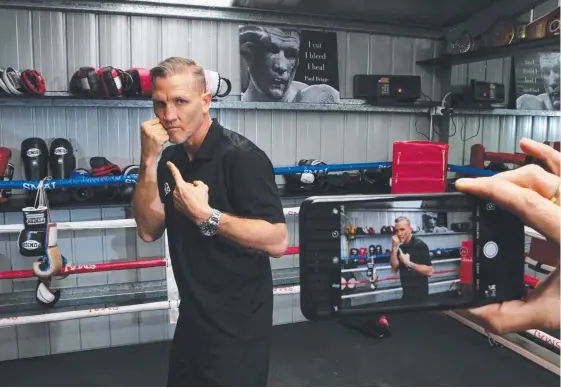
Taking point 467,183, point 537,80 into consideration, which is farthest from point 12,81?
point 537,80

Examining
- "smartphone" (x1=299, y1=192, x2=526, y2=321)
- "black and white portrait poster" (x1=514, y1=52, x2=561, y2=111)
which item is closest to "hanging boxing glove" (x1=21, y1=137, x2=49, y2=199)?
"smartphone" (x1=299, y1=192, x2=526, y2=321)

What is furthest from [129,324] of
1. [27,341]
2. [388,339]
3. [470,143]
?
[470,143]

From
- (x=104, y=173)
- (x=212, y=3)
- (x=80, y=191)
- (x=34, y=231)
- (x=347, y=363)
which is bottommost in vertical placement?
(x=347, y=363)

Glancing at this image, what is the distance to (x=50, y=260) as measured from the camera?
2.92m

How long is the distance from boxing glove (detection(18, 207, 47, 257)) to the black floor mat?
86 cm

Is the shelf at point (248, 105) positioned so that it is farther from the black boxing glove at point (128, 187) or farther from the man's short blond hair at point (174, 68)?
the man's short blond hair at point (174, 68)

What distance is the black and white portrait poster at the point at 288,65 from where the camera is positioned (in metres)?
4.10

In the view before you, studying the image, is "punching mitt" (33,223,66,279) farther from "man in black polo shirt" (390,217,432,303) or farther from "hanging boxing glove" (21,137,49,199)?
"man in black polo shirt" (390,217,432,303)

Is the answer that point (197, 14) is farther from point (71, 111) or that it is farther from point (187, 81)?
point (187, 81)

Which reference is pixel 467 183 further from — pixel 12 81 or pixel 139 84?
pixel 12 81

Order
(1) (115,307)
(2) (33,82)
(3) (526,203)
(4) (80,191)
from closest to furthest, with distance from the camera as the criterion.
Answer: (3) (526,203)
(1) (115,307)
(2) (33,82)
(4) (80,191)

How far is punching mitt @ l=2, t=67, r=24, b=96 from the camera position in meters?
3.14

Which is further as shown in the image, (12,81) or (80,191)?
(80,191)

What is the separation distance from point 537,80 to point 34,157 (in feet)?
16.1
